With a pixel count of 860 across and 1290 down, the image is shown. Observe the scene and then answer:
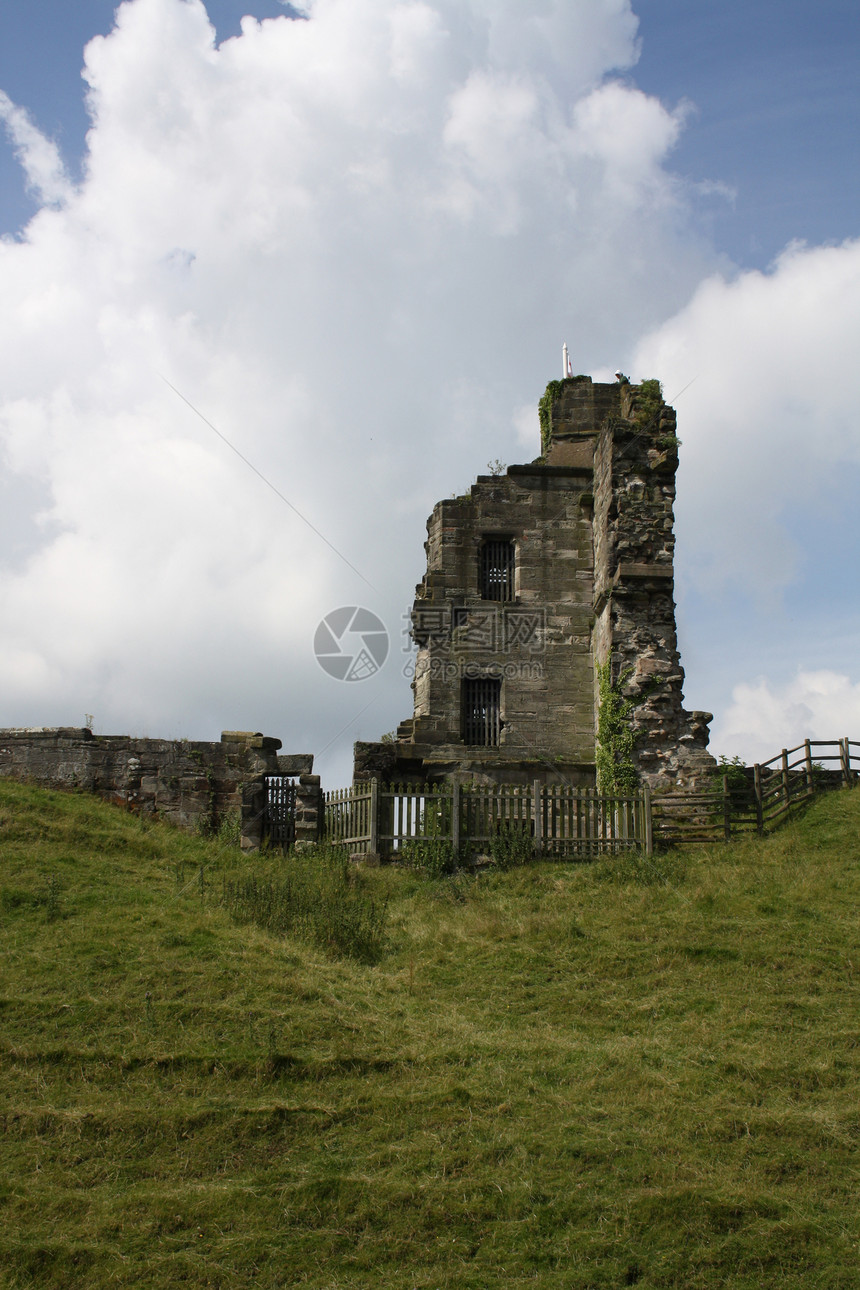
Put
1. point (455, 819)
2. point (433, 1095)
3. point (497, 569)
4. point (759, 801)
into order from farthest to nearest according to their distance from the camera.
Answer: point (497, 569)
point (759, 801)
point (455, 819)
point (433, 1095)

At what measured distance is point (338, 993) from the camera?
384 inches

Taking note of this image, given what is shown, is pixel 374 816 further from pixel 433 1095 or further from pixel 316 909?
pixel 433 1095

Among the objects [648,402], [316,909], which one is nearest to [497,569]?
[648,402]

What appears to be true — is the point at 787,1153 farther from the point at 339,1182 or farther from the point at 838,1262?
the point at 339,1182

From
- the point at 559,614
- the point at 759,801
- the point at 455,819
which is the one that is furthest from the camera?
the point at 559,614

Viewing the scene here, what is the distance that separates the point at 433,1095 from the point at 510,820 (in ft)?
29.2

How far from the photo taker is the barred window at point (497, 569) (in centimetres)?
2241

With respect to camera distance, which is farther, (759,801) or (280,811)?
(280,811)

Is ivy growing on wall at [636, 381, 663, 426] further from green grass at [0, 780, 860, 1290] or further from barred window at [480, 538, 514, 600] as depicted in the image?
green grass at [0, 780, 860, 1290]

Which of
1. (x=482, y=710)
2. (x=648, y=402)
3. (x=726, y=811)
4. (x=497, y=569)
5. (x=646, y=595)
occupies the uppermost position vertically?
(x=648, y=402)

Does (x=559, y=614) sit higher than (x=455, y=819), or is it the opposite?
(x=559, y=614)

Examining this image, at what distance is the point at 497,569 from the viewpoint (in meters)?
22.5

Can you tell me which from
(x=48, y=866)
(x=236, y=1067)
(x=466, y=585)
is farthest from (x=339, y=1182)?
(x=466, y=585)

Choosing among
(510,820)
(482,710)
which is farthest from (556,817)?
(482,710)
